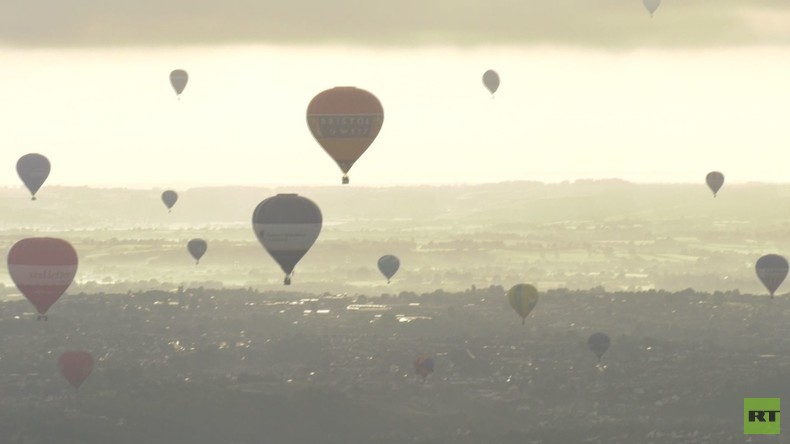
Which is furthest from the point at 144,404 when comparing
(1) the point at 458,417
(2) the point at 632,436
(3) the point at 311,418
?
(2) the point at 632,436

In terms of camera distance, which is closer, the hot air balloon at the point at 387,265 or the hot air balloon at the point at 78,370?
the hot air balloon at the point at 78,370

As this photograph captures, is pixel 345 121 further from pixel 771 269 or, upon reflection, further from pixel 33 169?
pixel 771 269

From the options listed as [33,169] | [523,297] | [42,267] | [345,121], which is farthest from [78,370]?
[345,121]

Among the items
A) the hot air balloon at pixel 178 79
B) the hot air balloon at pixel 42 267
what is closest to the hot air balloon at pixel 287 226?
the hot air balloon at pixel 42 267

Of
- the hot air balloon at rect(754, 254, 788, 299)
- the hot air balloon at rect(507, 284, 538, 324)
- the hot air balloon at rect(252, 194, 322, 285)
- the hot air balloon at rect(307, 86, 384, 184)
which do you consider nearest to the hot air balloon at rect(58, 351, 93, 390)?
the hot air balloon at rect(507, 284, 538, 324)

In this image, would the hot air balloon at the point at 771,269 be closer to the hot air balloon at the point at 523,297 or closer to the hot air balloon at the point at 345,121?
the hot air balloon at the point at 523,297

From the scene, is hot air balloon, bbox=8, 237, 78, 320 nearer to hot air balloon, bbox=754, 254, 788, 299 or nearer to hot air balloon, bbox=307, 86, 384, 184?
hot air balloon, bbox=307, 86, 384, 184
